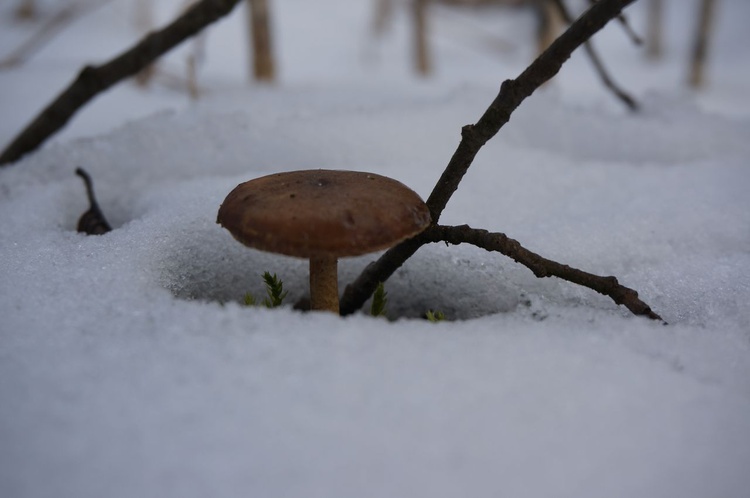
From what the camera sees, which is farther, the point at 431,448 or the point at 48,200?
the point at 48,200

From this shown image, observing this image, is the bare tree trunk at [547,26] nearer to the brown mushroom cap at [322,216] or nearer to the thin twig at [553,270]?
the thin twig at [553,270]

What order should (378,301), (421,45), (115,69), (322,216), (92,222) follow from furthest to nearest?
(421,45) → (115,69) → (92,222) → (378,301) → (322,216)

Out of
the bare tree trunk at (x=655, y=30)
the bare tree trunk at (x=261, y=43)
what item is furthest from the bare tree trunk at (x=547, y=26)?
the bare tree trunk at (x=655, y=30)

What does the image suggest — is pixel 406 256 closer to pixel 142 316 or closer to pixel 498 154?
pixel 142 316

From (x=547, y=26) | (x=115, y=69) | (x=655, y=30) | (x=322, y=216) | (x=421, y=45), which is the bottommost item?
(x=322, y=216)

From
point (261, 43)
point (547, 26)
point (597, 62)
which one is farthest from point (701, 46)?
point (597, 62)

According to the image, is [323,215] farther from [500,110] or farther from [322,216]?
[500,110]

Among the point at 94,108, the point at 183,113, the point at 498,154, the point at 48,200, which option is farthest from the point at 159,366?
the point at 94,108
